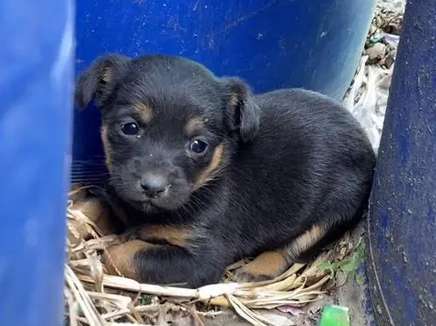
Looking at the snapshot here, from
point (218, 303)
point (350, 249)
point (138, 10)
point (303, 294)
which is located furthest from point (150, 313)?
point (138, 10)

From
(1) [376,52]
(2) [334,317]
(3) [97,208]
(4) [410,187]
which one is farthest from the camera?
(1) [376,52]

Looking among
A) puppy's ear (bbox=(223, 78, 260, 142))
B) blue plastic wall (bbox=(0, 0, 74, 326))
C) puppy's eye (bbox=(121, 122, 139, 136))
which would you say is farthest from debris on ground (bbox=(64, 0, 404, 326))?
blue plastic wall (bbox=(0, 0, 74, 326))

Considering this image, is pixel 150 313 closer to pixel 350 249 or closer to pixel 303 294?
pixel 303 294

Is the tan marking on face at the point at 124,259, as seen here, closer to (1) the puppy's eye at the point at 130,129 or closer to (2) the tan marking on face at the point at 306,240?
(1) the puppy's eye at the point at 130,129

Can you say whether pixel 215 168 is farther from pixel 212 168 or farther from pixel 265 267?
pixel 265 267

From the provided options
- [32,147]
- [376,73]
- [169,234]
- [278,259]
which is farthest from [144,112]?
[376,73]

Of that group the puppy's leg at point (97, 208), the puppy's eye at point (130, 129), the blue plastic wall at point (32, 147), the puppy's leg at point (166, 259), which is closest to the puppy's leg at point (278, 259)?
the puppy's leg at point (166, 259)

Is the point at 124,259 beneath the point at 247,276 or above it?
above
